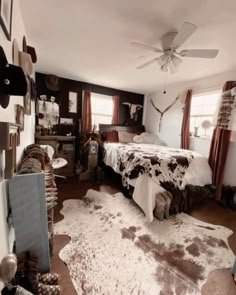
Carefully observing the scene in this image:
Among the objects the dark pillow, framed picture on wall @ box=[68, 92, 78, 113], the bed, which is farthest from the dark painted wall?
the bed

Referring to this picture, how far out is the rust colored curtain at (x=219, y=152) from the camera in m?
3.03

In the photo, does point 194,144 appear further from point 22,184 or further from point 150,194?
point 22,184

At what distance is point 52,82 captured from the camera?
3.84 metres

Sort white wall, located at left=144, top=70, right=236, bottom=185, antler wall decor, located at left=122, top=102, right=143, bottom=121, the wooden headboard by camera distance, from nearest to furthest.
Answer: white wall, located at left=144, top=70, right=236, bottom=185
the wooden headboard
antler wall decor, located at left=122, top=102, right=143, bottom=121

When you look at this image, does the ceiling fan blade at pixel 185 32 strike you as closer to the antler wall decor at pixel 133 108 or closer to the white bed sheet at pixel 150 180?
the white bed sheet at pixel 150 180

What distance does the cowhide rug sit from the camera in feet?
4.57

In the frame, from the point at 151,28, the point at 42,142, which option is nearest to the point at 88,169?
the point at 42,142

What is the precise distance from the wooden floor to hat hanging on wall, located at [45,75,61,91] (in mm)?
2138

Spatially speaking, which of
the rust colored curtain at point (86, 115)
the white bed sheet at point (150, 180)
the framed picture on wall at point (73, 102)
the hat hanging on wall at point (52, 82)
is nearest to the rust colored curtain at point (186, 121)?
the white bed sheet at point (150, 180)

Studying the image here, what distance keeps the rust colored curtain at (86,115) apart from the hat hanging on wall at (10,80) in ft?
10.9

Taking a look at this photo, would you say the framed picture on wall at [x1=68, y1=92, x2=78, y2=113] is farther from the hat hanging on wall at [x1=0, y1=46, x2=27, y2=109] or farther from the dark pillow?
the hat hanging on wall at [x1=0, y1=46, x2=27, y2=109]

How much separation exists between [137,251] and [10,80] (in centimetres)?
183

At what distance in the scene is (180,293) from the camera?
1.33m

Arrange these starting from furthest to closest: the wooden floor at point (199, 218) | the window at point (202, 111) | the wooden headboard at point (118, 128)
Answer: the wooden headboard at point (118, 128), the window at point (202, 111), the wooden floor at point (199, 218)
